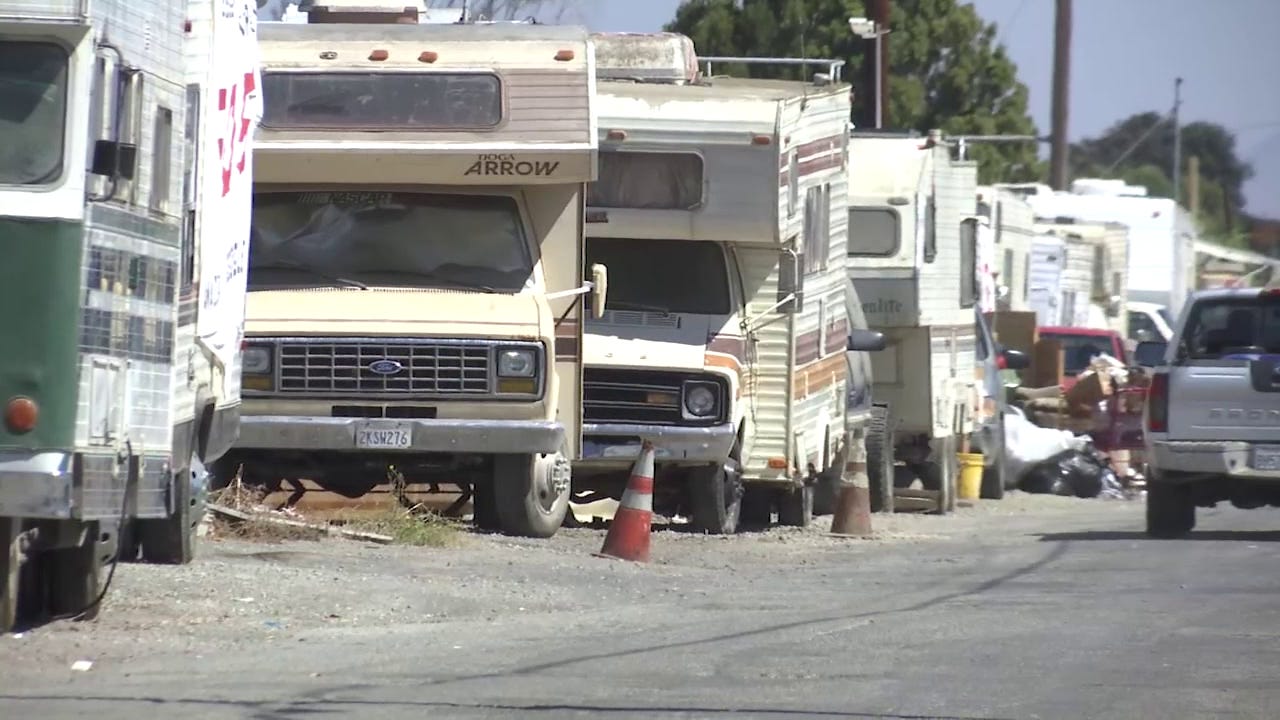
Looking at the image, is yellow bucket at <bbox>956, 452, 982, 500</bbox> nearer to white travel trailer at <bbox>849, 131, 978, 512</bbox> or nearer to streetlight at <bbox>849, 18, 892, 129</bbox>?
white travel trailer at <bbox>849, 131, 978, 512</bbox>

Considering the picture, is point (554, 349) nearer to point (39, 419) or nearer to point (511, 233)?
point (511, 233)

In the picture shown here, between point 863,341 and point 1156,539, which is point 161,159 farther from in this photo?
point 863,341

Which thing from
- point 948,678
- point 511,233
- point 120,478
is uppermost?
point 511,233

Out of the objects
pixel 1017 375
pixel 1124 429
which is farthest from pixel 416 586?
pixel 1017 375

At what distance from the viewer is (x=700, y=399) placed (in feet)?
54.5

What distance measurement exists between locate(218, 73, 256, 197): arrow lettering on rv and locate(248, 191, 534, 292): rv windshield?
2.77m

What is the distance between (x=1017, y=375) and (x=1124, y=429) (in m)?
3.61

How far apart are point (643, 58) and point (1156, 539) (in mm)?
5073

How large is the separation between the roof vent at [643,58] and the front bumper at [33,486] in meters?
8.91

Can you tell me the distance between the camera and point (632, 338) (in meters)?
17.0

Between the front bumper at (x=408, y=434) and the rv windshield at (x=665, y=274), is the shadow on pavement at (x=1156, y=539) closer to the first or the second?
the rv windshield at (x=665, y=274)

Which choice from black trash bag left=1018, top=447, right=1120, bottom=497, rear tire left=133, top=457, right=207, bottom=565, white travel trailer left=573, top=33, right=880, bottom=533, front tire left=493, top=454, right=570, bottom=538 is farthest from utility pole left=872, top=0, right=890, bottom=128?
rear tire left=133, top=457, right=207, bottom=565

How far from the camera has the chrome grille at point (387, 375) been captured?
575 inches

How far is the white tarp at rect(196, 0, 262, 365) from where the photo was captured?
37.6 feet
